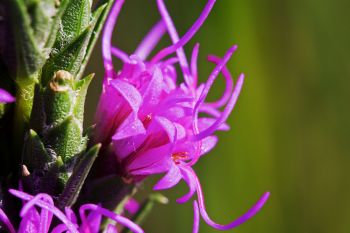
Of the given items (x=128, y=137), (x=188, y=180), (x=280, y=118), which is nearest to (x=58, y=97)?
(x=128, y=137)

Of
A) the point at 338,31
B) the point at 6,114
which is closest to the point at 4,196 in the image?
the point at 6,114

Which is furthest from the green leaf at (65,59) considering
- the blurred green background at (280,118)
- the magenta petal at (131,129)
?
the blurred green background at (280,118)

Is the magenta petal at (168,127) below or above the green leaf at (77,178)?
above

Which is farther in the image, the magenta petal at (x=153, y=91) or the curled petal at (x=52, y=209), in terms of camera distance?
the magenta petal at (x=153, y=91)

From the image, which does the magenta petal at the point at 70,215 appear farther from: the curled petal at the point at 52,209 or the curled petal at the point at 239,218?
the curled petal at the point at 239,218

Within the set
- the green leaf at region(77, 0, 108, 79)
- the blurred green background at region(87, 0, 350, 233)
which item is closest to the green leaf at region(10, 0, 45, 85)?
the green leaf at region(77, 0, 108, 79)

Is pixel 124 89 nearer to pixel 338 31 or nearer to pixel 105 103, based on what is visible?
pixel 105 103

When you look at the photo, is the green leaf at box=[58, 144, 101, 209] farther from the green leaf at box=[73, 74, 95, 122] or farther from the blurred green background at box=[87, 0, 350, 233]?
the blurred green background at box=[87, 0, 350, 233]
